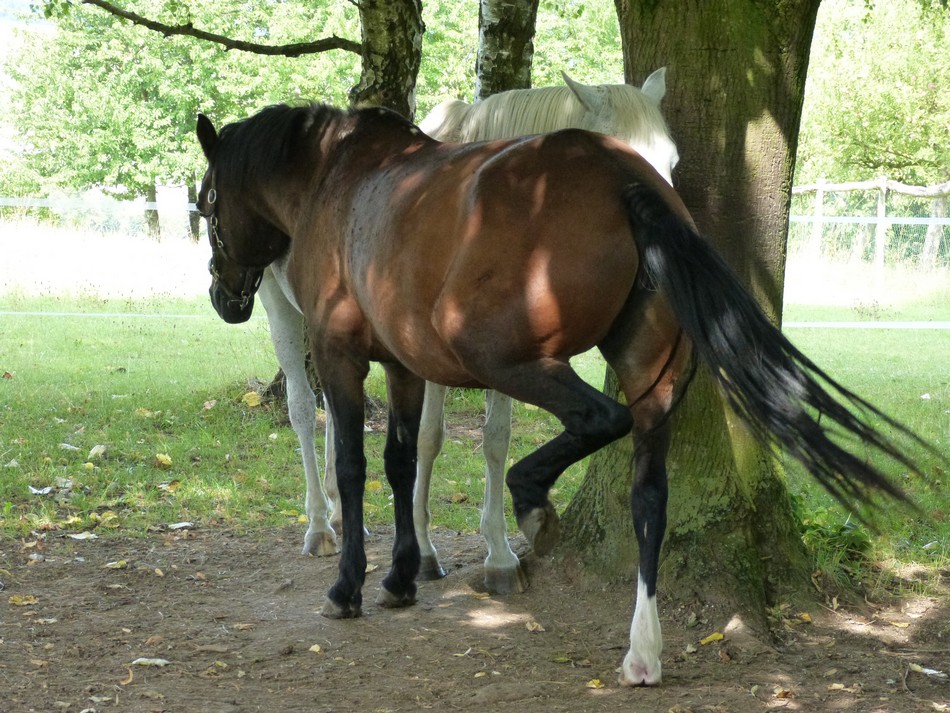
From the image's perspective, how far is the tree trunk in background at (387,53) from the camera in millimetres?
7438

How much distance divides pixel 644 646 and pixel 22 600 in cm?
296

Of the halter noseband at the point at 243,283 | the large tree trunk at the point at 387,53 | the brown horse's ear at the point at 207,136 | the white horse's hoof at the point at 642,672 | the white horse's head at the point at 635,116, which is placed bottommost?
the white horse's hoof at the point at 642,672

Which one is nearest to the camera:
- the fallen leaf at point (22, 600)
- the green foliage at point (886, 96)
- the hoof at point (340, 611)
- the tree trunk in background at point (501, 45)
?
the hoof at point (340, 611)

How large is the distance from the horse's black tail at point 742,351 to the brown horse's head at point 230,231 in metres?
2.29

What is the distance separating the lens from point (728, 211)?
4.29 meters

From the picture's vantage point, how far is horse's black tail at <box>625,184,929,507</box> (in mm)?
→ 3004

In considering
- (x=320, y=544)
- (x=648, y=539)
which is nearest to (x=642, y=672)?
(x=648, y=539)

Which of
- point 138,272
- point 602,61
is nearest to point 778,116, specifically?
point 138,272

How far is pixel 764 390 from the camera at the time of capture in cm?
305

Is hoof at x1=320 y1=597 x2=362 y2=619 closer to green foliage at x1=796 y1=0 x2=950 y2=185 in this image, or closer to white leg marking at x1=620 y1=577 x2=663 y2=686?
white leg marking at x1=620 y1=577 x2=663 y2=686

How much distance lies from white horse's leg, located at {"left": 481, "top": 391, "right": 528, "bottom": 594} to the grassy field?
127cm

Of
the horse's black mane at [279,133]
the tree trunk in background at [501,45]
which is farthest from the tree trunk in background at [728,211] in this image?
the tree trunk in background at [501,45]

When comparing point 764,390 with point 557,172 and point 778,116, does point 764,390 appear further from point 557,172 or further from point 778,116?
point 778,116

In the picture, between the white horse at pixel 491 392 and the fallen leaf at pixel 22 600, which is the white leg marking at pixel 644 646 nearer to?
the white horse at pixel 491 392
